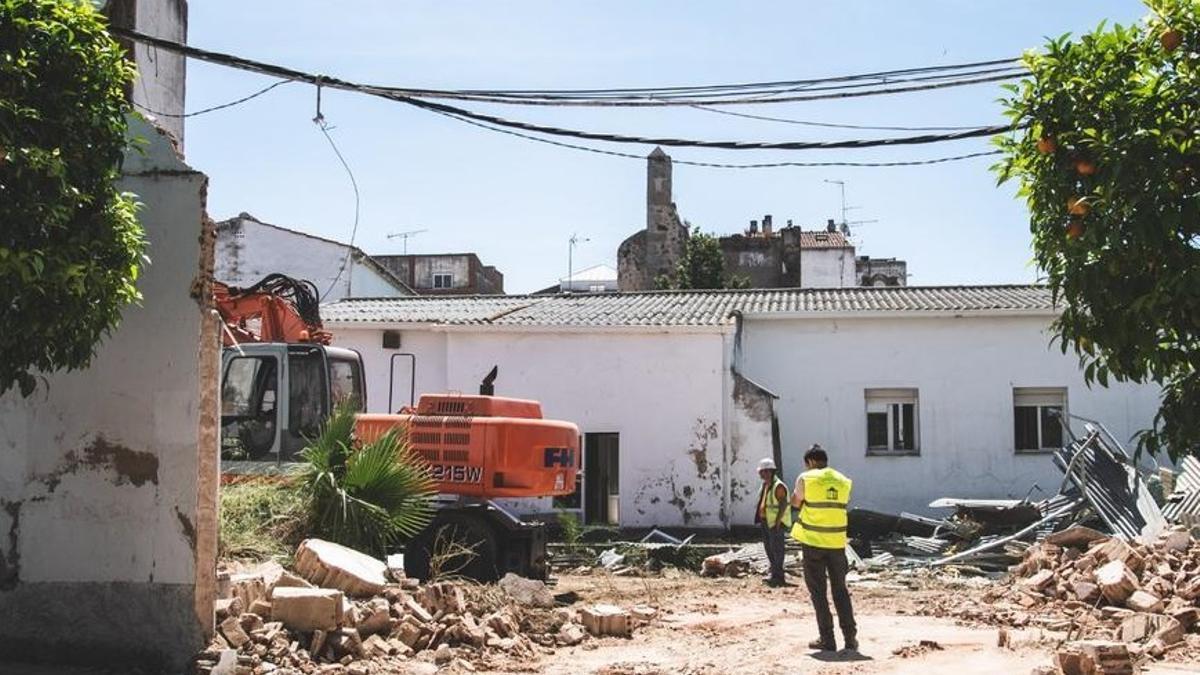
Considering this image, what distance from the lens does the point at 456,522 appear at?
12.4 meters

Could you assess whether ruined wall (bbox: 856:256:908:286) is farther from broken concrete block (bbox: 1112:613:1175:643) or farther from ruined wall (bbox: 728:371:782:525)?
broken concrete block (bbox: 1112:613:1175:643)

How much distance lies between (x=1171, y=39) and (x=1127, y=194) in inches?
33.8

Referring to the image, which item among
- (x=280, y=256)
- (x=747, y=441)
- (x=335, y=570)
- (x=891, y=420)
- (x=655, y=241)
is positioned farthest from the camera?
(x=655, y=241)

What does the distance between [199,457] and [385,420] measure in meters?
4.51

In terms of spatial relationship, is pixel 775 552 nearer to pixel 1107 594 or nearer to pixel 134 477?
pixel 1107 594

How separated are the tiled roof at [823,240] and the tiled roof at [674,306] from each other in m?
16.5

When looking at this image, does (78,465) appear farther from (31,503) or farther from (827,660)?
(827,660)

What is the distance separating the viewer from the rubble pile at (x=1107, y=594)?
423 inches

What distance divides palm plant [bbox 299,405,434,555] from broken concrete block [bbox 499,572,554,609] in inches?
39.4

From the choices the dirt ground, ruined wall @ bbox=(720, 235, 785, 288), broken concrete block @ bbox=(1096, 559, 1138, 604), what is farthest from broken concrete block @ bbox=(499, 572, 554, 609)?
ruined wall @ bbox=(720, 235, 785, 288)

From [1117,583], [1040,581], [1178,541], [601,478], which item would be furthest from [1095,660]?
[601,478]

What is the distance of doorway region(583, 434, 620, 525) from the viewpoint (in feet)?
74.7

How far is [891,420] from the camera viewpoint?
22953 mm

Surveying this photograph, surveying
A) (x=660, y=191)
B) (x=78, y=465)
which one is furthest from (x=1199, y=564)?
(x=660, y=191)
